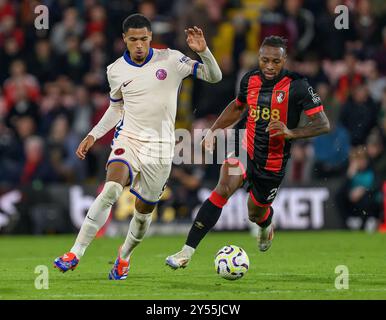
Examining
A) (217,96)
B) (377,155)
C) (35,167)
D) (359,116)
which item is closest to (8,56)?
(35,167)

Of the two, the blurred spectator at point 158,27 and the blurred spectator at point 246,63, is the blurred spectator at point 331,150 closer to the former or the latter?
the blurred spectator at point 246,63

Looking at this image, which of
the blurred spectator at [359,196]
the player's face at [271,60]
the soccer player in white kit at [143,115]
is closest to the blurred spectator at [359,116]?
the blurred spectator at [359,196]

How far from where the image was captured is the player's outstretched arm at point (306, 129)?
31.7 ft

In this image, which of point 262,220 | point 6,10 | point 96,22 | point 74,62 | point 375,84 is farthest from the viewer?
point 6,10

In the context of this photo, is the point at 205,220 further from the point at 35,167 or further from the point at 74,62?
the point at 74,62

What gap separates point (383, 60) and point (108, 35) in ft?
16.3

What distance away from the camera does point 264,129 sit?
1021 cm

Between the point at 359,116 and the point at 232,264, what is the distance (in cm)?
808

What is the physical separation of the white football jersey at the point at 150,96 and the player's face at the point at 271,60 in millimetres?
738

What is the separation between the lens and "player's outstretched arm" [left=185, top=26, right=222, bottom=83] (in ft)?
30.0

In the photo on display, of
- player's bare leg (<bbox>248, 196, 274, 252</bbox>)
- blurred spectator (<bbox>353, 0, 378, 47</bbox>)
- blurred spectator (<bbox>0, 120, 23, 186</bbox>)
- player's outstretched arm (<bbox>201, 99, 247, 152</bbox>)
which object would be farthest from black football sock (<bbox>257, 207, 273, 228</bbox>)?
A: blurred spectator (<bbox>353, 0, 378, 47</bbox>)

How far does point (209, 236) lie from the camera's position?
15867mm
